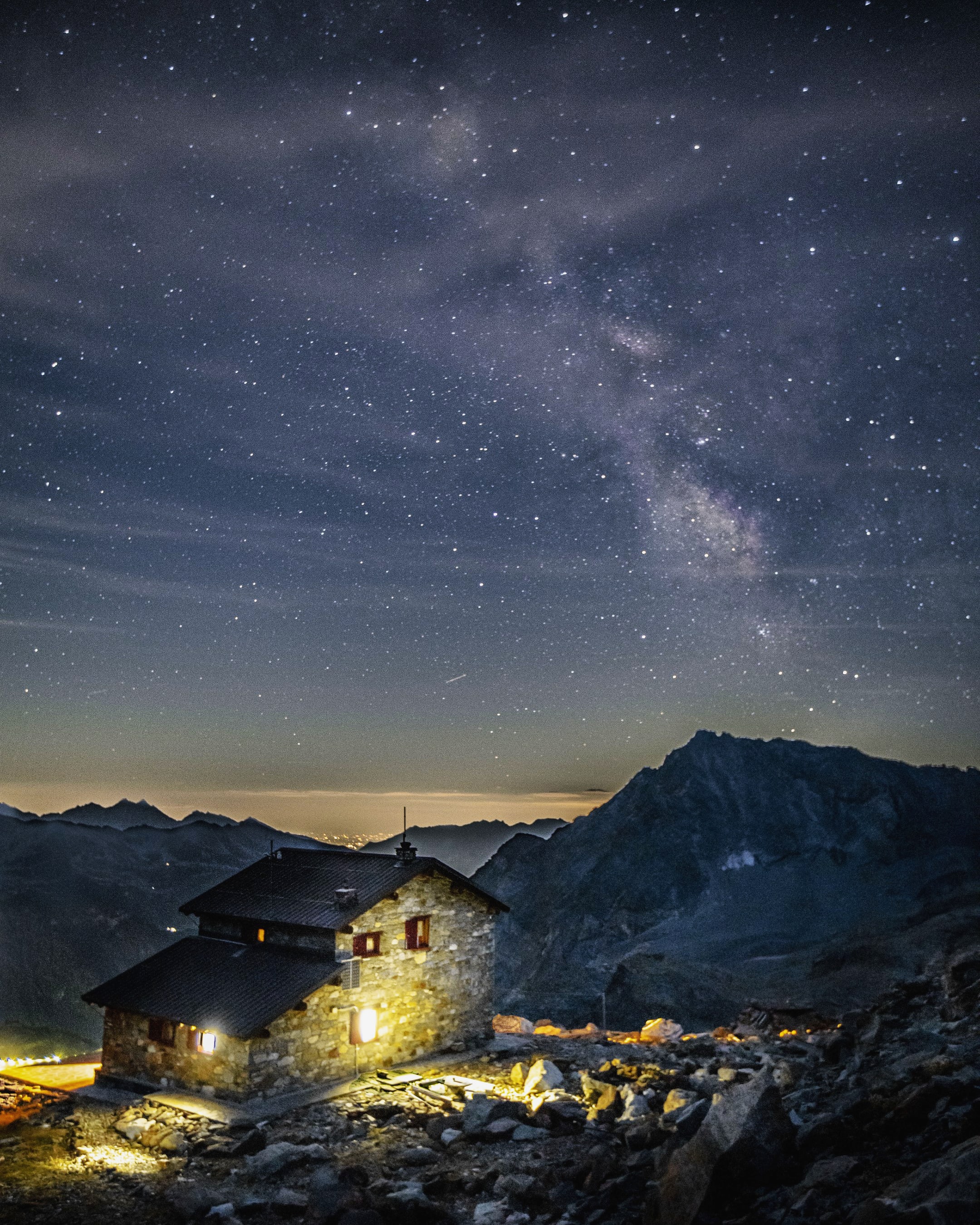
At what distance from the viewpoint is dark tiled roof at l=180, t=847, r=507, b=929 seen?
30.7 m

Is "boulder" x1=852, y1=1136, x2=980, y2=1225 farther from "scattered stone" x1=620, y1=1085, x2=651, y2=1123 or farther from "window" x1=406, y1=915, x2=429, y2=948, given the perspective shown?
"window" x1=406, y1=915, x2=429, y2=948

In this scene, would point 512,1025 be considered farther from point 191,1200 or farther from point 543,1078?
point 191,1200

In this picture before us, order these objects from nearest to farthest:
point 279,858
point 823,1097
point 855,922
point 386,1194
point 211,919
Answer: point 386,1194
point 823,1097
point 211,919
point 279,858
point 855,922

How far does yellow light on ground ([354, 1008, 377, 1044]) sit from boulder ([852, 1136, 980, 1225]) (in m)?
19.5

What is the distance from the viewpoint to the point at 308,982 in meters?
28.3

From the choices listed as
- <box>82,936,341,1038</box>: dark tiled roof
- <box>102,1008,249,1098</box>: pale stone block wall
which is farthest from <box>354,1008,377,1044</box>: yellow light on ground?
<box>102,1008,249,1098</box>: pale stone block wall

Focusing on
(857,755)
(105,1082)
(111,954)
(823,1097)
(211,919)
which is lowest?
(111,954)

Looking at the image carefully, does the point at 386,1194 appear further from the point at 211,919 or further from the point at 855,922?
the point at 855,922

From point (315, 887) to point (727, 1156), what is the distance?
66.0 feet

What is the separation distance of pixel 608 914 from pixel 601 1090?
81616 millimetres

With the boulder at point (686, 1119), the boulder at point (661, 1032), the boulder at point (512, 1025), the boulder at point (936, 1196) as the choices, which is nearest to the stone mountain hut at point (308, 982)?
the boulder at point (512, 1025)

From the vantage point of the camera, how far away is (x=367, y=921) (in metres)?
30.4

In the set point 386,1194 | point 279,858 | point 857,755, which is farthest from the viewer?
point 857,755

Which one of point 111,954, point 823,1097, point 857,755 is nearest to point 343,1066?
point 823,1097
